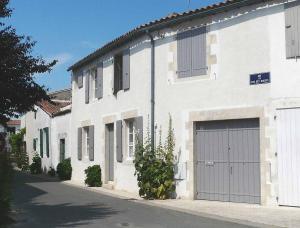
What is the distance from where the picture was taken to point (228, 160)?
44.1 ft

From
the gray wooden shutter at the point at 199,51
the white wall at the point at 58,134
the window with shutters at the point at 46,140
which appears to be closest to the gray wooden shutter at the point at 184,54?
the gray wooden shutter at the point at 199,51

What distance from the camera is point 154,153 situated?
14906 mm

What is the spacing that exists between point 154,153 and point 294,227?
6122 mm

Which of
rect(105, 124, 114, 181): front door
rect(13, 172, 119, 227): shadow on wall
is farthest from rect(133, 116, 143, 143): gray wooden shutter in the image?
rect(105, 124, 114, 181): front door

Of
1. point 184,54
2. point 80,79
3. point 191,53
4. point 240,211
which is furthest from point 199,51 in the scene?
point 80,79

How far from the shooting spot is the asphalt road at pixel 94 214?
981cm

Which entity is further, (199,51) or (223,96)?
(199,51)

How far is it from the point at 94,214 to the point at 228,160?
4.03 m

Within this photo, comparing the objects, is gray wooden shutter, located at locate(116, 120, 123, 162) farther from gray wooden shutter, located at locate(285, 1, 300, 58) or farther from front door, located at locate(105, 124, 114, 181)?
gray wooden shutter, located at locate(285, 1, 300, 58)

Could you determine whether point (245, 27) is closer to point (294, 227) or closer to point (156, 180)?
point (156, 180)

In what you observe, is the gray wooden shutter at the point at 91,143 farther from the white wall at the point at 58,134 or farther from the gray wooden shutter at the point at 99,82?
the white wall at the point at 58,134

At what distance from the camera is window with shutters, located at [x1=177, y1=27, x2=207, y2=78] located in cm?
1411

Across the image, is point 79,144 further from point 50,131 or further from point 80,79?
point 50,131

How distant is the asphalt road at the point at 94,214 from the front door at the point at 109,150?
3898 millimetres
